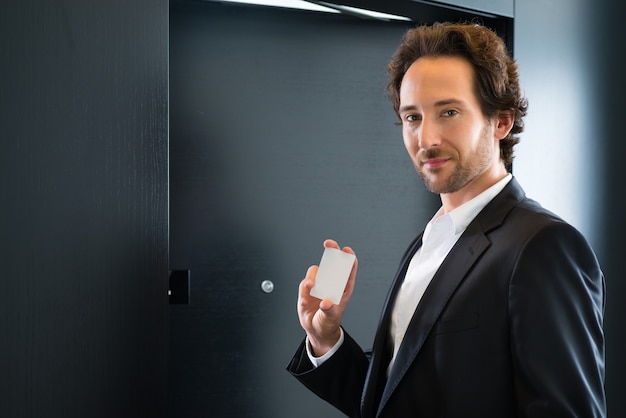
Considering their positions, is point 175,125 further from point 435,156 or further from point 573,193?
point 573,193

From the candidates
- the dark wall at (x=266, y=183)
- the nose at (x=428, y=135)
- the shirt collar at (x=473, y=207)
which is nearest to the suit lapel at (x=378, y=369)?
the shirt collar at (x=473, y=207)

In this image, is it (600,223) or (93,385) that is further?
(600,223)

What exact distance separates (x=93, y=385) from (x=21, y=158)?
0.41m

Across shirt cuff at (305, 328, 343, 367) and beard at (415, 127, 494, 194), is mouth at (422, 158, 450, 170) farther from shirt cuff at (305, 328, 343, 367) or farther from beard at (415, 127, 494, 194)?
shirt cuff at (305, 328, 343, 367)

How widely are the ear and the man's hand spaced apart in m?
0.39

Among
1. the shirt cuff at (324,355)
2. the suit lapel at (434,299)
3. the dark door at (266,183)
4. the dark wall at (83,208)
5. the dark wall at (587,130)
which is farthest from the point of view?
the dark wall at (587,130)

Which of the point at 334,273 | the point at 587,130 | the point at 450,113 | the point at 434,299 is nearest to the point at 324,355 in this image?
the point at 334,273

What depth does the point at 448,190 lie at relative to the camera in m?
1.22

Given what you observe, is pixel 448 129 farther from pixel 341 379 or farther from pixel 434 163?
pixel 341 379

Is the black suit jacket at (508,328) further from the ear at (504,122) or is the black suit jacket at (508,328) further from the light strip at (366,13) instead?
the light strip at (366,13)

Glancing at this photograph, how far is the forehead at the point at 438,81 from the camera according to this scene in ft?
3.98

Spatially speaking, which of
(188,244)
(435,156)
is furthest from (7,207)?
(188,244)

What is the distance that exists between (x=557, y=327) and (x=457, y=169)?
1.17 feet

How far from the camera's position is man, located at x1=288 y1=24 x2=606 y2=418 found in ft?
3.18
